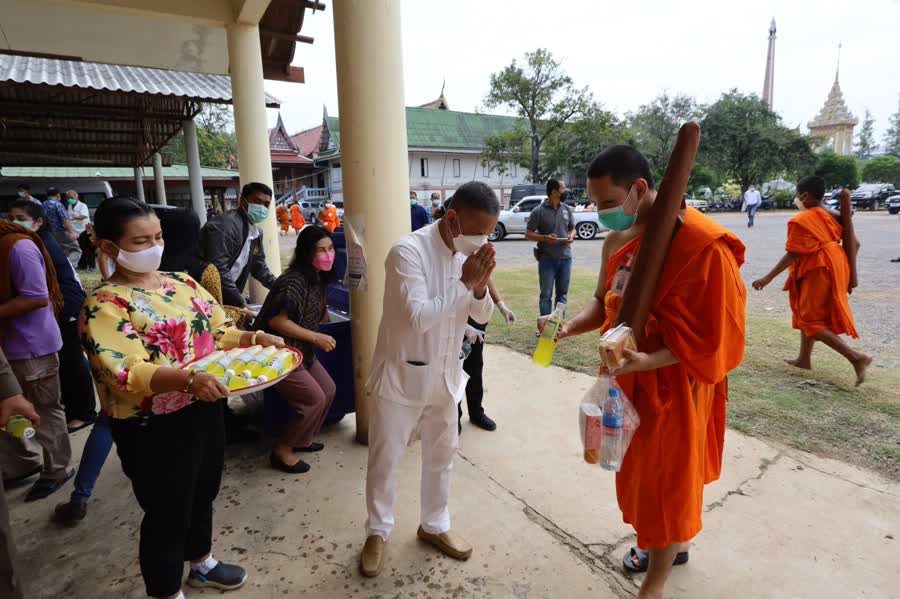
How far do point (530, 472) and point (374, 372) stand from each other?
1.37 m

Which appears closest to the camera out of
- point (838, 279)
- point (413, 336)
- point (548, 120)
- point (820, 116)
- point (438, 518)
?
point (413, 336)

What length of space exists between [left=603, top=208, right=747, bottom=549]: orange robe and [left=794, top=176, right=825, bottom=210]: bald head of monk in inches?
135

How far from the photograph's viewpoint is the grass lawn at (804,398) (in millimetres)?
3258

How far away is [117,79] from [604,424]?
7.59m

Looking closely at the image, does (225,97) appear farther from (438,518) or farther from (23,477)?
(438,518)

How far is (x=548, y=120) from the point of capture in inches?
1033

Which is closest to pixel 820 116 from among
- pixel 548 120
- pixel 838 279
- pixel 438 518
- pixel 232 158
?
pixel 548 120

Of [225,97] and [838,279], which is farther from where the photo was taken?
[225,97]

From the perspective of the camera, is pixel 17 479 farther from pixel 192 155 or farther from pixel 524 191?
pixel 524 191

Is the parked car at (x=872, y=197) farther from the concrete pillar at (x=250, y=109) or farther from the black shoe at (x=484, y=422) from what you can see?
the black shoe at (x=484, y=422)

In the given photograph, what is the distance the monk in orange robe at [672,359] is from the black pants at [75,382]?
3.68 m

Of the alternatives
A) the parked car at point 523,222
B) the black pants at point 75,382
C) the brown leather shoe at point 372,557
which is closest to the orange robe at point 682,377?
the brown leather shoe at point 372,557

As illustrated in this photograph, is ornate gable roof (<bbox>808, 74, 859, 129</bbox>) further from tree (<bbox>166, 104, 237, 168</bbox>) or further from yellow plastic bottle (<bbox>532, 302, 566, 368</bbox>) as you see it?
yellow plastic bottle (<bbox>532, 302, 566, 368</bbox>)

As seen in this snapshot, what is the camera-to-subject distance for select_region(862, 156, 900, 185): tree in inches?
1455
